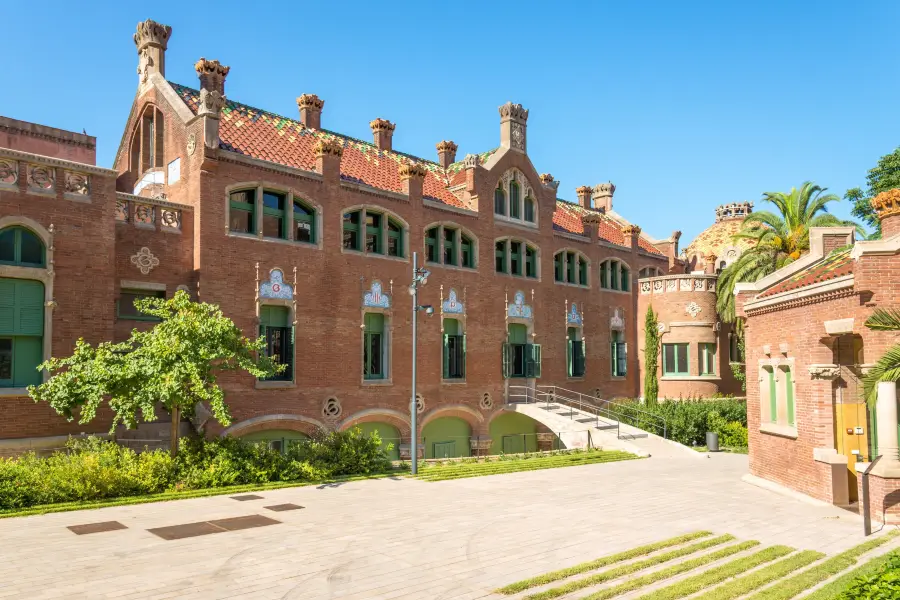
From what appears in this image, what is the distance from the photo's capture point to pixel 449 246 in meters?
31.6

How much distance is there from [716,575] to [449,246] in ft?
73.5

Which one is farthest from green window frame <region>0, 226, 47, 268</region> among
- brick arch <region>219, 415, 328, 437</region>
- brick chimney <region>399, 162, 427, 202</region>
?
brick chimney <region>399, 162, 427, 202</region>

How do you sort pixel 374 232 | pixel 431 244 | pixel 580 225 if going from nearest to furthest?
pixel 374 232 → pixel 431 244 → pixel 580 225

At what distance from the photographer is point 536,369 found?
33.6 meters

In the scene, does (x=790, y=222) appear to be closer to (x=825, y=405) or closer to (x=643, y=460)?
(x=643, y=460)

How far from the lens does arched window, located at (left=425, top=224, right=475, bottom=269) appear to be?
3067cm

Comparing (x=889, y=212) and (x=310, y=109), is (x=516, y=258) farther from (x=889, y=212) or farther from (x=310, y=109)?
(x=889, y=212)

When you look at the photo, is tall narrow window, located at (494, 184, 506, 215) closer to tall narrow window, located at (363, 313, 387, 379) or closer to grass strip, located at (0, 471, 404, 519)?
tall narrow window, located at (363, 313, 387, 379)

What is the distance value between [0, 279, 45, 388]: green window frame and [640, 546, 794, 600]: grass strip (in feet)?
54.2

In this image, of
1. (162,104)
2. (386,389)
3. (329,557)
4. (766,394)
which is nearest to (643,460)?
(766,394)

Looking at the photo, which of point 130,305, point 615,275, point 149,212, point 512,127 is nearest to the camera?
point 130,305

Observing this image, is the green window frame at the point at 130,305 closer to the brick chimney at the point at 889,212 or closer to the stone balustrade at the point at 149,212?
the stone balustrade at the point at 149,212

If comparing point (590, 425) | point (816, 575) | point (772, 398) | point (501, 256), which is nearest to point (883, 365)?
point (816, 575)

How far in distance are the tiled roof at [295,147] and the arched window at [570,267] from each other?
7.10 metres
